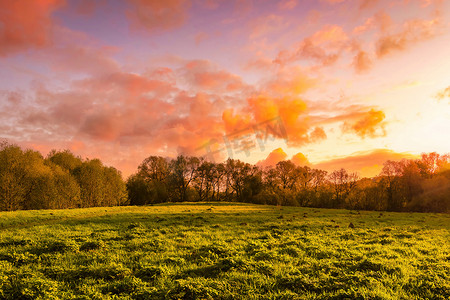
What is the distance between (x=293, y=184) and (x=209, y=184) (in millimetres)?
34772

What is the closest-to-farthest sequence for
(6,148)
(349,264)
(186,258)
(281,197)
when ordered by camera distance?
(349,264)
(186,258)
(6,148)
(281,197)

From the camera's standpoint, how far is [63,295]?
7.93 metres

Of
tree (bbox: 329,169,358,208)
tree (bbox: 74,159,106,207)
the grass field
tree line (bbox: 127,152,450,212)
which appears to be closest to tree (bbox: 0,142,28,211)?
tree (bbox: 74,159,106,207)

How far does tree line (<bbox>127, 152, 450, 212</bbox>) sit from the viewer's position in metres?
70.8

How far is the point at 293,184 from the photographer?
321ft

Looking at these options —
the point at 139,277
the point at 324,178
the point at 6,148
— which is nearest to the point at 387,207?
the point at 324,178

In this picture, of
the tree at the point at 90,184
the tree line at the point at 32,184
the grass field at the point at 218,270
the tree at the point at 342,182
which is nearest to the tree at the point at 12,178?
the tree line at the point at 32,184

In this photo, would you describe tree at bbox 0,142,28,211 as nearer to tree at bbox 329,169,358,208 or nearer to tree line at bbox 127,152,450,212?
tree line at bbox 127,152,450,212

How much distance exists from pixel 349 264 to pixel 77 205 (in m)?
74.2

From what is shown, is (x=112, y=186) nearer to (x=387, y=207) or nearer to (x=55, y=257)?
(x=55, y=257)

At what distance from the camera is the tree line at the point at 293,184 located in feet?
232

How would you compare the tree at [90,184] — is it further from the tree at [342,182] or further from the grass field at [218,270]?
the tree at [342,182]

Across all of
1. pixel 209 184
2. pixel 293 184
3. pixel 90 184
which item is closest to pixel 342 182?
pixel 293 184

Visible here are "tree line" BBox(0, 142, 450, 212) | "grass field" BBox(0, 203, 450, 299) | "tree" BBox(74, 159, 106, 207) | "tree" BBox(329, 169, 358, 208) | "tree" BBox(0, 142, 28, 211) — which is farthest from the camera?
"tree" BBox(329, 169, 358, 208)
